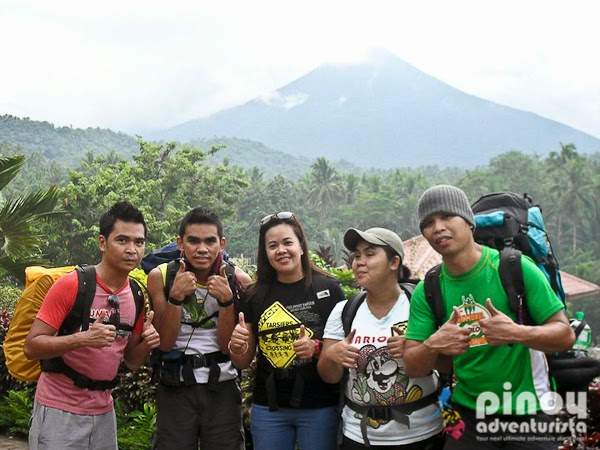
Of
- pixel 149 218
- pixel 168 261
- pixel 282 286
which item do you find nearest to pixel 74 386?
pixel 168 261

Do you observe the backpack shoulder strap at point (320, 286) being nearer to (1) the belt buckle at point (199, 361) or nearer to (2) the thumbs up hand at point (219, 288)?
(2) the thumbs up hand at point (219, 288)

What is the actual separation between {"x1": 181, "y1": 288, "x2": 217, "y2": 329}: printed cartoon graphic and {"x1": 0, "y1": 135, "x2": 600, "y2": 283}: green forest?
19407 mm

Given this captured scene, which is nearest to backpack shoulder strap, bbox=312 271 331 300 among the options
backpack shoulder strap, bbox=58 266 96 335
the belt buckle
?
the belt buckle

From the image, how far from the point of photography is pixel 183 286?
304 cm

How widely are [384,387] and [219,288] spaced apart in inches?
34.4

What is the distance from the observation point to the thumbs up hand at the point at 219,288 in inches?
120

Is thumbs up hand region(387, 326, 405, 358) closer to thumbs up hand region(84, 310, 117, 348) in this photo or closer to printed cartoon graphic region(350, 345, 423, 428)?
printed cartoon graphic region(350, 345, 423, 428)

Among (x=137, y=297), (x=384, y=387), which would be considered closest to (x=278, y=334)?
(x=384, y=387)

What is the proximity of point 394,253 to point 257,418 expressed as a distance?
3.22 feet

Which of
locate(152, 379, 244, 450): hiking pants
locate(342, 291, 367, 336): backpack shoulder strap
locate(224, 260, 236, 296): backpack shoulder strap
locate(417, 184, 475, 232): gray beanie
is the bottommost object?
locate(152, 379, 244, 450): hiking pants

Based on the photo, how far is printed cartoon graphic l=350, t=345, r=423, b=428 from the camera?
106 inches

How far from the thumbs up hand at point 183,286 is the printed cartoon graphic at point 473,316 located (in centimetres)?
123

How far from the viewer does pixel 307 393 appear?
2.97m

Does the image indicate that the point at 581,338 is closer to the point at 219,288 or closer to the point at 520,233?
the point at 520,233
